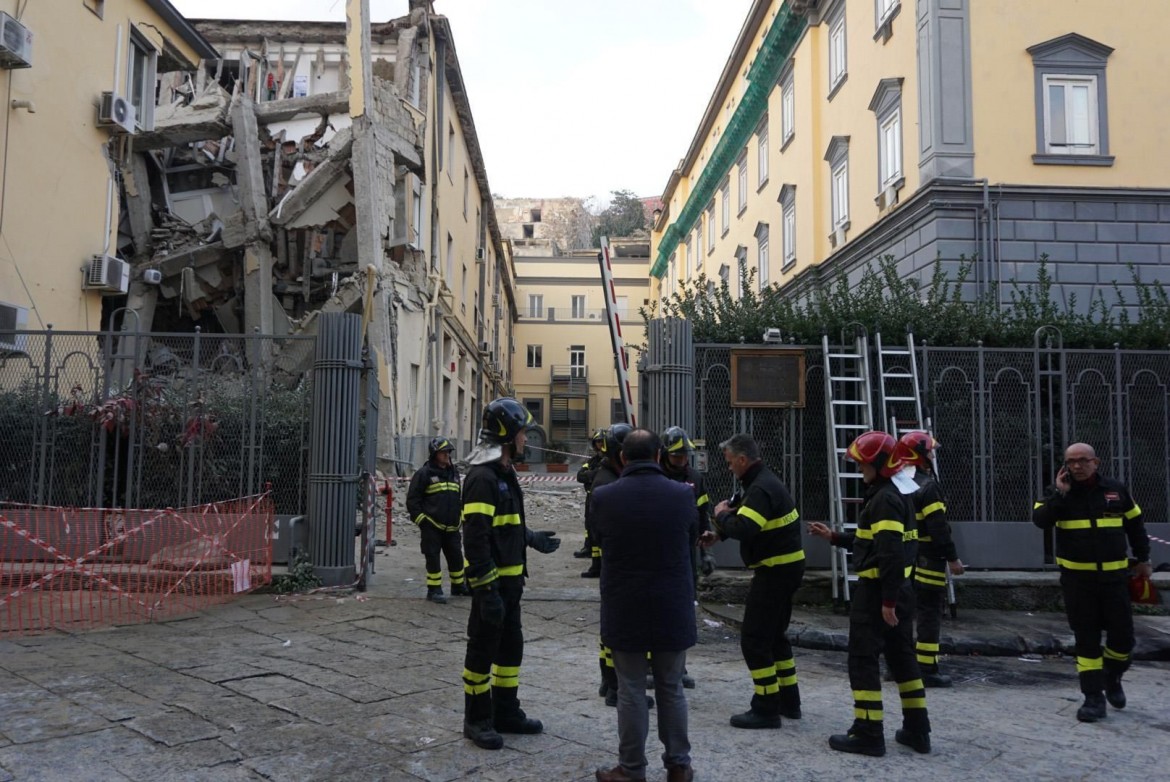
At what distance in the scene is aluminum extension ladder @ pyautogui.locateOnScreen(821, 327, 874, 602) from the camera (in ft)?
29.1

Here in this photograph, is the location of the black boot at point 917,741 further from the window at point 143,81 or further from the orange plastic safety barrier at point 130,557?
the window at point 143,81

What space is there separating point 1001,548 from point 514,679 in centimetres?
658

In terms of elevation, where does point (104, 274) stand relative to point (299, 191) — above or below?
below

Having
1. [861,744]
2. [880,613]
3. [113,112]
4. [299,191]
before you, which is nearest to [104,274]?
[113,112]

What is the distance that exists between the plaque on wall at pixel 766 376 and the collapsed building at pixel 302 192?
9.02 metres

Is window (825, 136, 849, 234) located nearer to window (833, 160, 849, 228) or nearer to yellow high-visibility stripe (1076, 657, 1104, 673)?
window (833, 160, 849, 228)

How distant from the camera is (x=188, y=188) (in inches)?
827

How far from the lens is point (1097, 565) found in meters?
6.06

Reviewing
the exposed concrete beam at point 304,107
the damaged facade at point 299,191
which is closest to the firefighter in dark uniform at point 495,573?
the damaged facade at point 299,191

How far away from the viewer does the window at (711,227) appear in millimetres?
36594

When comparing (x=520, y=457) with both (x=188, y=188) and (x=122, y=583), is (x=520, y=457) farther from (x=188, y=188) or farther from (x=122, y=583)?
(x=188, y=188)

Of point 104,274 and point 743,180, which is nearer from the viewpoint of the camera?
point 104,274

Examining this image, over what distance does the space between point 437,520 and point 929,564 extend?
4.71 meters

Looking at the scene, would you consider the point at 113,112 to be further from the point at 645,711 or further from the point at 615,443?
the point at 645,711
